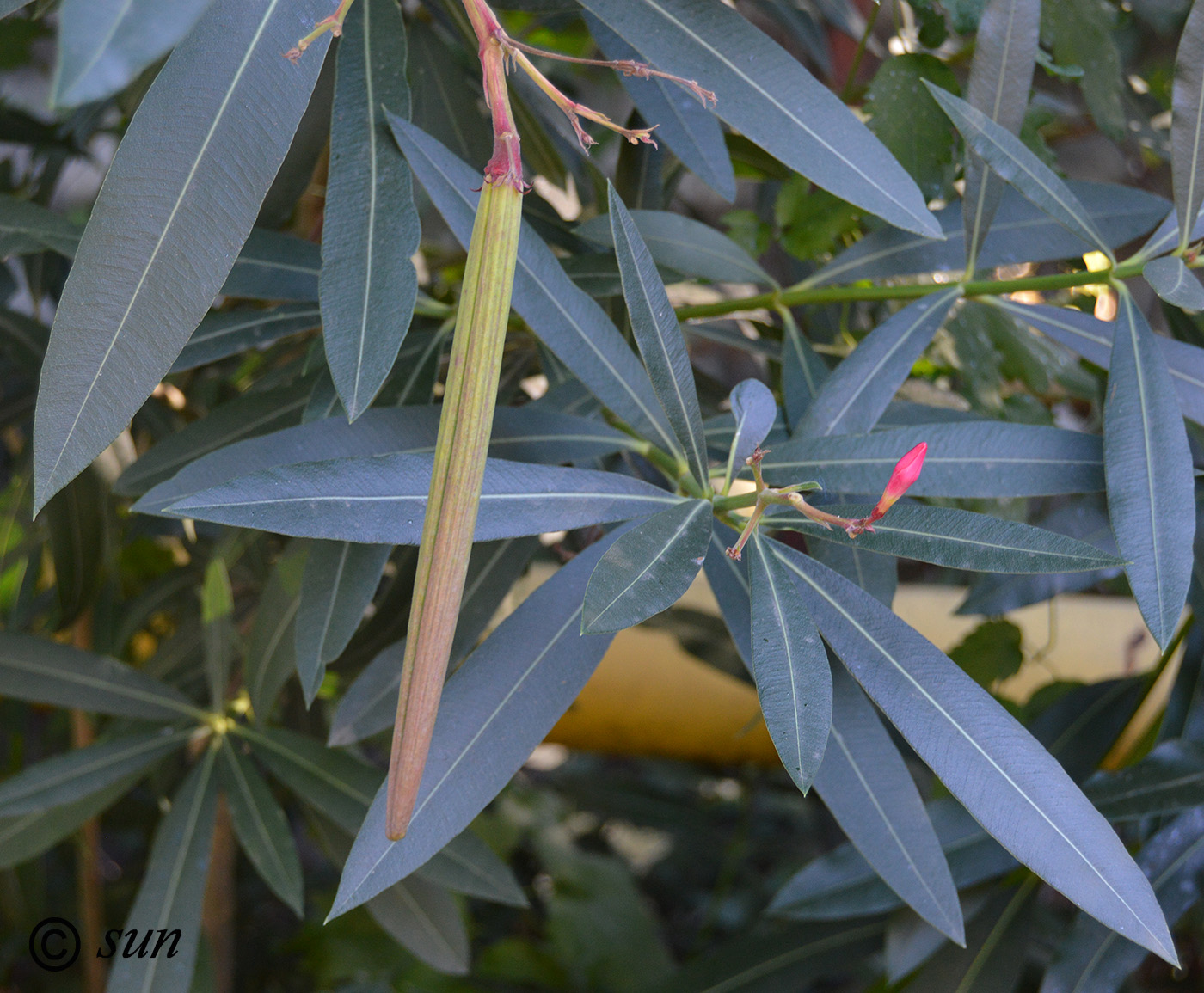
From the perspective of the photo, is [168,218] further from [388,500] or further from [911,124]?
[911,124]

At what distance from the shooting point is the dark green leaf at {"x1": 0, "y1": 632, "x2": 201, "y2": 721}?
60cm

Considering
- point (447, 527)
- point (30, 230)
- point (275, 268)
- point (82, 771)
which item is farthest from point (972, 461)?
point (82, 771)

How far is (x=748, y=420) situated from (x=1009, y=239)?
23cm

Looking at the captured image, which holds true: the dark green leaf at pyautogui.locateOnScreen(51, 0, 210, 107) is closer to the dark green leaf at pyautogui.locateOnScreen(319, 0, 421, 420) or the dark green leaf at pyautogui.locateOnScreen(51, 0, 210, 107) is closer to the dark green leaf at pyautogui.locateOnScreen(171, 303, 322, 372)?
the dark green leaf at pyautogui.locateOnScreen(319, 0, 421, 420)

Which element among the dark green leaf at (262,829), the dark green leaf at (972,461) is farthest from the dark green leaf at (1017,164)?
the dark green leaf at (262,829)

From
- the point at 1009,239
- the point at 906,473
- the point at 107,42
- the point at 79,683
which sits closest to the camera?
the point at 107,42

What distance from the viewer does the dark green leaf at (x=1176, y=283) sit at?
0.41 metres

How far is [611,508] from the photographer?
0.40 metres

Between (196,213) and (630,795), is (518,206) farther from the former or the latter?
(630,795)

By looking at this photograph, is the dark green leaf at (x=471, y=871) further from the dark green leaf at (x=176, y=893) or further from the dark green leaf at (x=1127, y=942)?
the dark green leaf at (x=1127, y=942)

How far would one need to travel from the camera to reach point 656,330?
1.24ft

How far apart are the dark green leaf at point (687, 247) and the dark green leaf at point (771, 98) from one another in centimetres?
9

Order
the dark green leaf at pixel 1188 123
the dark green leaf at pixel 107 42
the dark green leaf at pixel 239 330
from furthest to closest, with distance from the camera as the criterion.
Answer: the dark green leaf at pixel 239 330 → the dark green leaf at pixel 1188 123 → the dark green leaf at pixel 107 42

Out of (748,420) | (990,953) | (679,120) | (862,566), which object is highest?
(679,120)
